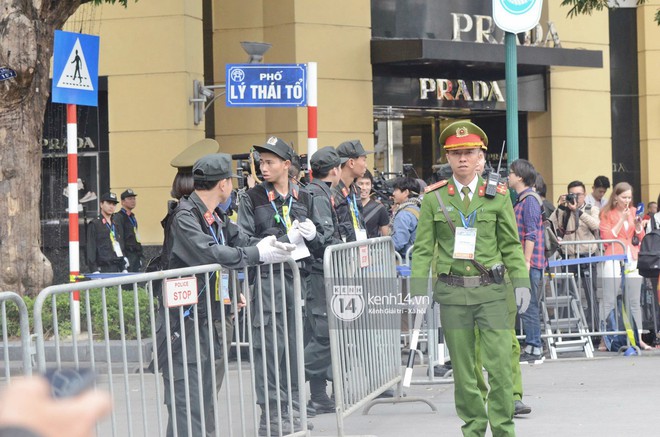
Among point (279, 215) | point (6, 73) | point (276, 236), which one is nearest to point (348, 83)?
point (6, 73)

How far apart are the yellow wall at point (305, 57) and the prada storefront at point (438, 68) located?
1.72ft

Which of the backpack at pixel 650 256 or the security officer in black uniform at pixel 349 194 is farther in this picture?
the backpack at pixel 650 256

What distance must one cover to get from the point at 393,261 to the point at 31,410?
292 inches

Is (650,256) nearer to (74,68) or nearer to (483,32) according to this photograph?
(74,68)

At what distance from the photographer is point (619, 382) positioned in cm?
993

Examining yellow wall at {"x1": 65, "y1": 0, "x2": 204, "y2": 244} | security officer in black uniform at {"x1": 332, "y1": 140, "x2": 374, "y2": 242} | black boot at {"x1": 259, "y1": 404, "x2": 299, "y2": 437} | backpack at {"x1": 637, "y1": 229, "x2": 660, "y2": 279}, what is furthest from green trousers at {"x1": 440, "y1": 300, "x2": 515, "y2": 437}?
yellow wall at {"x1": 65, "y1": 0, "x2": 204, "y2": 244}

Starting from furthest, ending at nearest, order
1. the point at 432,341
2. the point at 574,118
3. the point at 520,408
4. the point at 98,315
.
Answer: the point at 574,118
the point at 432,341
the point at 520,408
the point at 98,315

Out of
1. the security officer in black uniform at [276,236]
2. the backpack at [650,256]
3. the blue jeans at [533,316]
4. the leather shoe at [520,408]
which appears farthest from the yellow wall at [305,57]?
the leather shoe at [520,408]

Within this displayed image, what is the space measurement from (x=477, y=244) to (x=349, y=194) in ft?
8.80

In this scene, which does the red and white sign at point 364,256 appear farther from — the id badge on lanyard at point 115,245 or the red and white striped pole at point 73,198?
the id badge on lanyard at point 115,245

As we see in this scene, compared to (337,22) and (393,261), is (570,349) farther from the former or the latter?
(337,22)

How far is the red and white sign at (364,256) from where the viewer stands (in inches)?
301

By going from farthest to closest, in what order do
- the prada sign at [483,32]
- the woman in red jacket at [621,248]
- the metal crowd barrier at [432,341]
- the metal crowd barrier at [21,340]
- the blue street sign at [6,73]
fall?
1. the prada sign at [483,32]
2. the woman in red jacket at [621,248]
3. the blue street sign at [6,73]
4. the metal crowd barrier at [432,341]
5. the metal crowd barrier at [21,340]

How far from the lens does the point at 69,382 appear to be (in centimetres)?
112
